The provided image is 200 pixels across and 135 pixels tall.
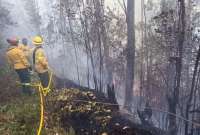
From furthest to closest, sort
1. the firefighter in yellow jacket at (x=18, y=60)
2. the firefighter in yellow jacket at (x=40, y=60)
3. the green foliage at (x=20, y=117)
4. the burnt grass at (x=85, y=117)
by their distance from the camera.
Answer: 1. the firefighter in yellow jacket at (x=18, y=60)
2. the firefighter in yellow jacket at (x=40, y=60)
3. the burnt grass at (x=85, y=117)
4. the green foliage at (x=20, y=117)

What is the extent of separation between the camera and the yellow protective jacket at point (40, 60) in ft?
37.1

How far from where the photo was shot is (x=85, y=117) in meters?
9.30

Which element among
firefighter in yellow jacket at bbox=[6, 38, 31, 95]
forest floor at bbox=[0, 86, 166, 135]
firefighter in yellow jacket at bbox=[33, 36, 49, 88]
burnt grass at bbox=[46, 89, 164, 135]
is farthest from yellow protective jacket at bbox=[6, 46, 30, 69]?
burnt grass at bbox=[46, 89, 164, 135]

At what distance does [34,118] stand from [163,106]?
15.6 metres

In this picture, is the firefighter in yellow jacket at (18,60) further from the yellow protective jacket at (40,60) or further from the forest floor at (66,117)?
the forest floor at (66,117)

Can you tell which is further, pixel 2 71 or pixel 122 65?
pixel 122 65

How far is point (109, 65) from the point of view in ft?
76.8

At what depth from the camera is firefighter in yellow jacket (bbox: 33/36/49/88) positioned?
11.3 meters

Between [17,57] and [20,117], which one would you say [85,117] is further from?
[17,57]

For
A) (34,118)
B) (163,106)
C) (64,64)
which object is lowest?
(163,106)

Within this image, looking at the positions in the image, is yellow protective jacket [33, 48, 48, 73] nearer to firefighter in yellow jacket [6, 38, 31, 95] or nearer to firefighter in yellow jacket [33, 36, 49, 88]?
firefighter in yellow jacket [33, 36, 49, 88]

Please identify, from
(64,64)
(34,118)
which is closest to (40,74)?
(34,118)

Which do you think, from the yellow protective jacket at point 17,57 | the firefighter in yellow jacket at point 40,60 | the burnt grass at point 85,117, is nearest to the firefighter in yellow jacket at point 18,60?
the yellow protective jacket at point 17,57

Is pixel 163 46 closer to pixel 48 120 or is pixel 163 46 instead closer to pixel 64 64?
pixel 48 120
